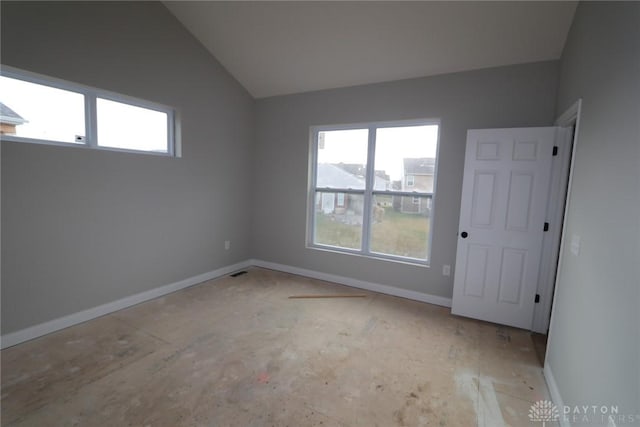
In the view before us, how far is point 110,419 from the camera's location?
66.0 inches

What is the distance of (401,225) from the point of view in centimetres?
370

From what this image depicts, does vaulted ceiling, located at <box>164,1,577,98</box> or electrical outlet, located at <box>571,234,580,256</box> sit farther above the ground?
vaulted ceiling, located at <box>164,1,577,98</box>

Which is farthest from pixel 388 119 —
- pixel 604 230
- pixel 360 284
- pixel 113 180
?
pixel 113 180

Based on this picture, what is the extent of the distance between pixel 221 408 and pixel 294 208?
289 centimetres

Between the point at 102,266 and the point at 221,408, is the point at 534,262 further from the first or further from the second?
the point at 102,266

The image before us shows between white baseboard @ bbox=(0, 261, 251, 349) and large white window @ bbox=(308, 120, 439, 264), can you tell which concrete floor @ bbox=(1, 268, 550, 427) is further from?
large white window @ bbox=(308, 120, 439, 264)

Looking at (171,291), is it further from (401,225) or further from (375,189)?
(401,225)

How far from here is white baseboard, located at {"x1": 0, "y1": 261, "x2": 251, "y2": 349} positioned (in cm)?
236

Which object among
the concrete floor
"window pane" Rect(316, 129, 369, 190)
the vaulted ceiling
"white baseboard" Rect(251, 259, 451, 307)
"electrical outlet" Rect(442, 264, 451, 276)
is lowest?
the concrete floor

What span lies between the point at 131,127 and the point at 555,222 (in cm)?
439


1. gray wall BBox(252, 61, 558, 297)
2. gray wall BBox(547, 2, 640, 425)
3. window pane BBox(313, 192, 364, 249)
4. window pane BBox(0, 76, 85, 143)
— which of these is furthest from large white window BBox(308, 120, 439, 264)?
window pane BBox(0, 76, 85, 143)

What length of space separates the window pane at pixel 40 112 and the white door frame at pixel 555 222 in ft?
14.4

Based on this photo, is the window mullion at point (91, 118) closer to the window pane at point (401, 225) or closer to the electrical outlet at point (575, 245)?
the window pane at point (401, 225)

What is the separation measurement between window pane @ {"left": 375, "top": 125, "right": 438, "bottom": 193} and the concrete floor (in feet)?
5.03
